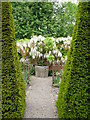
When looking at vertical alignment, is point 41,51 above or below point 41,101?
above

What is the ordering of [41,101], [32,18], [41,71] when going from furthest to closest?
[32,18]
[41,71]
[41,101]

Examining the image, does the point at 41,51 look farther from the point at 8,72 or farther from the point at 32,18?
the point at 8,72

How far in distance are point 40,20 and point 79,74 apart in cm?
613

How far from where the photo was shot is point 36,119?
2.62 metres

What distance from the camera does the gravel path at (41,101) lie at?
2747mm

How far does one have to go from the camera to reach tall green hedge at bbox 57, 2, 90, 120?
2119 mm

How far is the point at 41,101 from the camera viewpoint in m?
3.20

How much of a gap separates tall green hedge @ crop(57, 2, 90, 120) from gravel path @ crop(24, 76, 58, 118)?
617 mm

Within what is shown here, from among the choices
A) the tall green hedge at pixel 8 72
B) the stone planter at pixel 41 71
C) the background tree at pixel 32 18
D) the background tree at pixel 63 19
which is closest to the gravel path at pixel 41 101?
the tall green hedge at pixel 8 72

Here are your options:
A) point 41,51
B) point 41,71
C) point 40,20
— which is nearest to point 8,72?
point 41,71

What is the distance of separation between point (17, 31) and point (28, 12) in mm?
1047

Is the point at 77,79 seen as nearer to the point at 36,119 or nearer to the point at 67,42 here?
the point at 36,119

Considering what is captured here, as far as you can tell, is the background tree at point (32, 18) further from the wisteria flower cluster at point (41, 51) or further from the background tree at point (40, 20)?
the wisteria flower cluster at point (41, 51)

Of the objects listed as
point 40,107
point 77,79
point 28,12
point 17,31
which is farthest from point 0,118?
point 28,12
